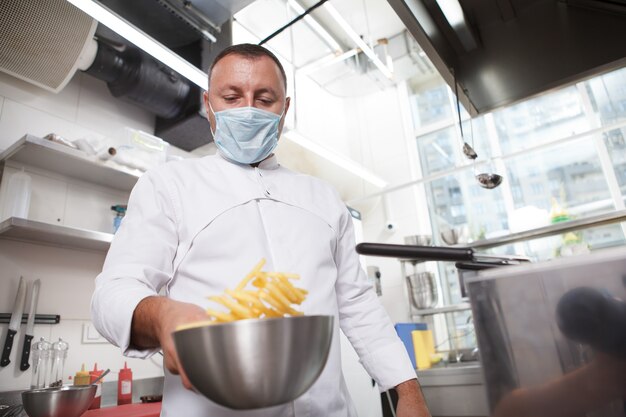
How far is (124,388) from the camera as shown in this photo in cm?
213

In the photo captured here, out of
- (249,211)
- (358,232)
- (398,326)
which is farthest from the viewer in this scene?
(358,232)

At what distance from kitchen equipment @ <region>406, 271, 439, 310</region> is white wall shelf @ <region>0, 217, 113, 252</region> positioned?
247cm

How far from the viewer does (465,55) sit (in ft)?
4.10

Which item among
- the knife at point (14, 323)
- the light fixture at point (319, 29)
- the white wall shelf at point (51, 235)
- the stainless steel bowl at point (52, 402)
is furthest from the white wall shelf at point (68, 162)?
the light fixture at point (319, 29)

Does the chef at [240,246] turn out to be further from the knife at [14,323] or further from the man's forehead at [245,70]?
the knife at [14,323]

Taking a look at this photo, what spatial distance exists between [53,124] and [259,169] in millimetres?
1945

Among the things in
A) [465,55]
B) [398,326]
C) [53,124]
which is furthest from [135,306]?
[398,326]

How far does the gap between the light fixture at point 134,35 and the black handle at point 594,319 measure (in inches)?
73.5

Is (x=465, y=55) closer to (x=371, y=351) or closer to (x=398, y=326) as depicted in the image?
(x=371, y=351)

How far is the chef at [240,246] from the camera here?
26.5 inches

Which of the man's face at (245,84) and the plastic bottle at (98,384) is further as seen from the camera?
the plastic bottle at (98,384)

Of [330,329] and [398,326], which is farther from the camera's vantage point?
[398,326]

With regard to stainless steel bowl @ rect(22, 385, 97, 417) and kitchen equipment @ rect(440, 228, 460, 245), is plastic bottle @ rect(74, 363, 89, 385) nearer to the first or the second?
stainless steel bowl @ rect(22, 385, 97, 417)

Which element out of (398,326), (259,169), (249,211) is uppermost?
(259,169)
